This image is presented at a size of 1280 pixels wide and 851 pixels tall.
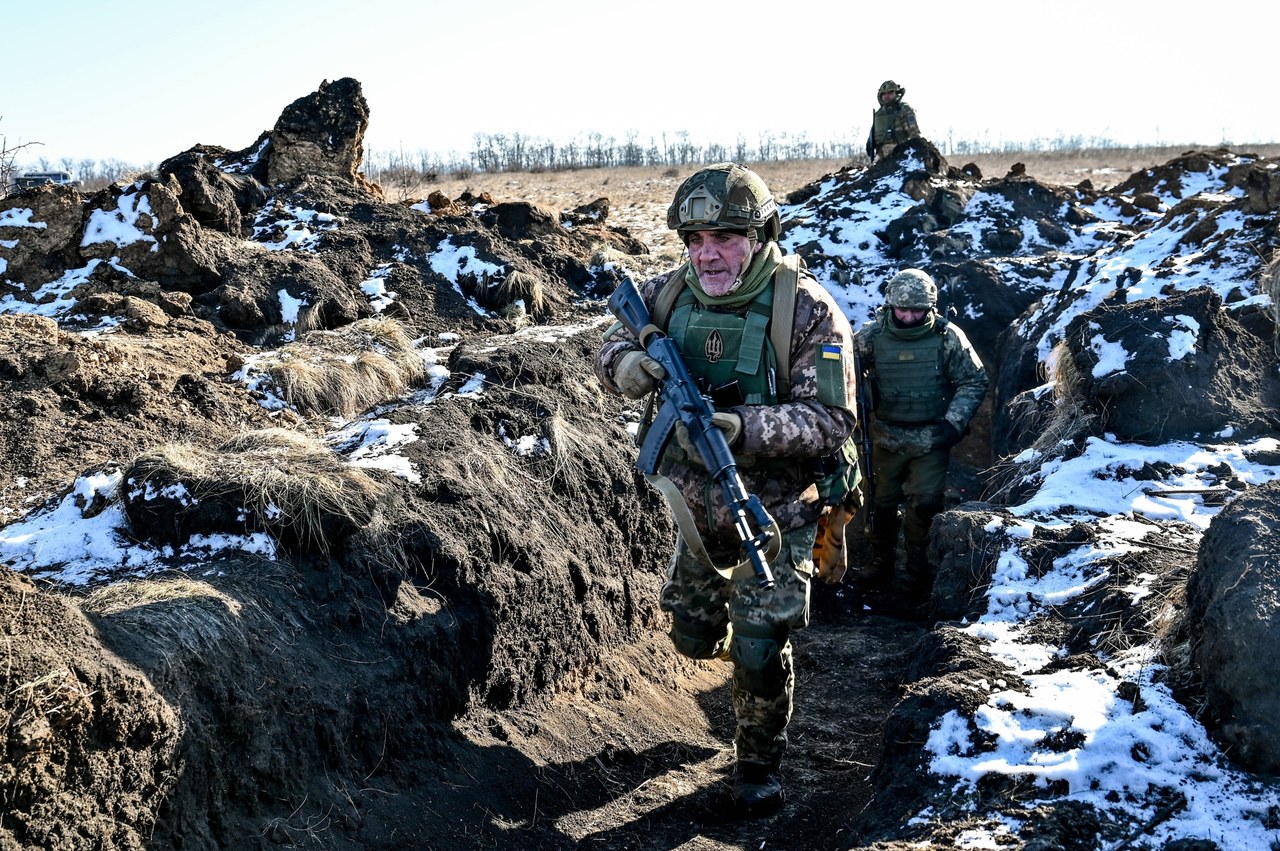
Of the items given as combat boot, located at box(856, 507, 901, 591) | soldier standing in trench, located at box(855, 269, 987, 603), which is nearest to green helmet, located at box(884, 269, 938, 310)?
soldier standing in trench, located at box(855, 269, 987, 603)

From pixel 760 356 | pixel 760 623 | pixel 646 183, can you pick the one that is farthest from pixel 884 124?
pixel 646 183

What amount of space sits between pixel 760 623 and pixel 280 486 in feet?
7.37

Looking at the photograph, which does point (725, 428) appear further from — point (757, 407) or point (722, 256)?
point (722, 256)

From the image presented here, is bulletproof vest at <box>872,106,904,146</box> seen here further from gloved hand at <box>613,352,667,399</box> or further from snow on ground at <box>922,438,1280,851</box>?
gloved hand at <box>613,352,667,399</box>

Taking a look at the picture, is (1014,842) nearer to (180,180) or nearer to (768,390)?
(768,390)

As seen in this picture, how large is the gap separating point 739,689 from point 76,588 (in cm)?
275

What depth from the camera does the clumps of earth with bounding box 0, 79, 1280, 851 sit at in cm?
342

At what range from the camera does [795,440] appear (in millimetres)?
4234

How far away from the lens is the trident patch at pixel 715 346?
4.50m

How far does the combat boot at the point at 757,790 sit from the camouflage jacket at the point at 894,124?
12.8m

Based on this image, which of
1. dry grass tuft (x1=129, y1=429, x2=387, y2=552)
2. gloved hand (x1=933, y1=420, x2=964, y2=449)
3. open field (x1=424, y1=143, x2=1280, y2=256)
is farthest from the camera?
open field (x1=424, y1=143, x2=1280, y2=256)

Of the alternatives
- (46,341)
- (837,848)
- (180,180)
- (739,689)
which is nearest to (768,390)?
(739,689)

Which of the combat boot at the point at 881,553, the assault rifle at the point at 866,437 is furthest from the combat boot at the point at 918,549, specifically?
the assault rifle at the point at 866,437

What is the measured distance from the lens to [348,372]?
23.4 ft
